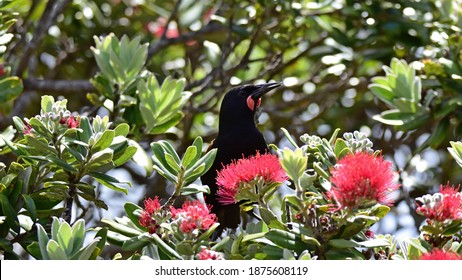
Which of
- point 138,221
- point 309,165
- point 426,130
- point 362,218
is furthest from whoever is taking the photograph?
point 426,130

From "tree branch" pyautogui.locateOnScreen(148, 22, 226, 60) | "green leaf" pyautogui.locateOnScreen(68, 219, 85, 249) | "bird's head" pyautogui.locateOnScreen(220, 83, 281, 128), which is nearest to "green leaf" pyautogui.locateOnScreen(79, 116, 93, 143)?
"green leaf" pyautogui.locateOnScreen(68, 219, 85, 249)

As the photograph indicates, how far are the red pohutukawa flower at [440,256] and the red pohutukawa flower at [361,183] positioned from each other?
174mm

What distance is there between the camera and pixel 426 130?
519 cm

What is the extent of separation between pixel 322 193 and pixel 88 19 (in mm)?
3141

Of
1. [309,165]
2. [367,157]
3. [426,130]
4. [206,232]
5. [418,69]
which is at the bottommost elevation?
[426,130]

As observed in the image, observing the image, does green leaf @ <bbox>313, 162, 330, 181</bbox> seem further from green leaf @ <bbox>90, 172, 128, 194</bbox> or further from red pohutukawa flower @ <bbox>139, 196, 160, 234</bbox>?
green leaf @ <bbox>90, 172, 128, 194</bbox>

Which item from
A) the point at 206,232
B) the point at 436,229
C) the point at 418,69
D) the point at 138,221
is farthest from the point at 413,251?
the point at 418,69

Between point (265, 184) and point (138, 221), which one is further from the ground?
point (265, 184)

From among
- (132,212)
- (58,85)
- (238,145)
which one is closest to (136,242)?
(132,212)

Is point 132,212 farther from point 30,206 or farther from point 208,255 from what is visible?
point 208,255

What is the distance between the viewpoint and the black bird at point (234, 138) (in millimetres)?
3783

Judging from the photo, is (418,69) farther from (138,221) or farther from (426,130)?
(138,221)

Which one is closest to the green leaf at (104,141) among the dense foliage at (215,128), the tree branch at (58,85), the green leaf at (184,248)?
the dense foliage at (215,128)

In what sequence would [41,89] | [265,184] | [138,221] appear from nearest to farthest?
1. [265,184]
2. [138,221]
3. [41,89]
